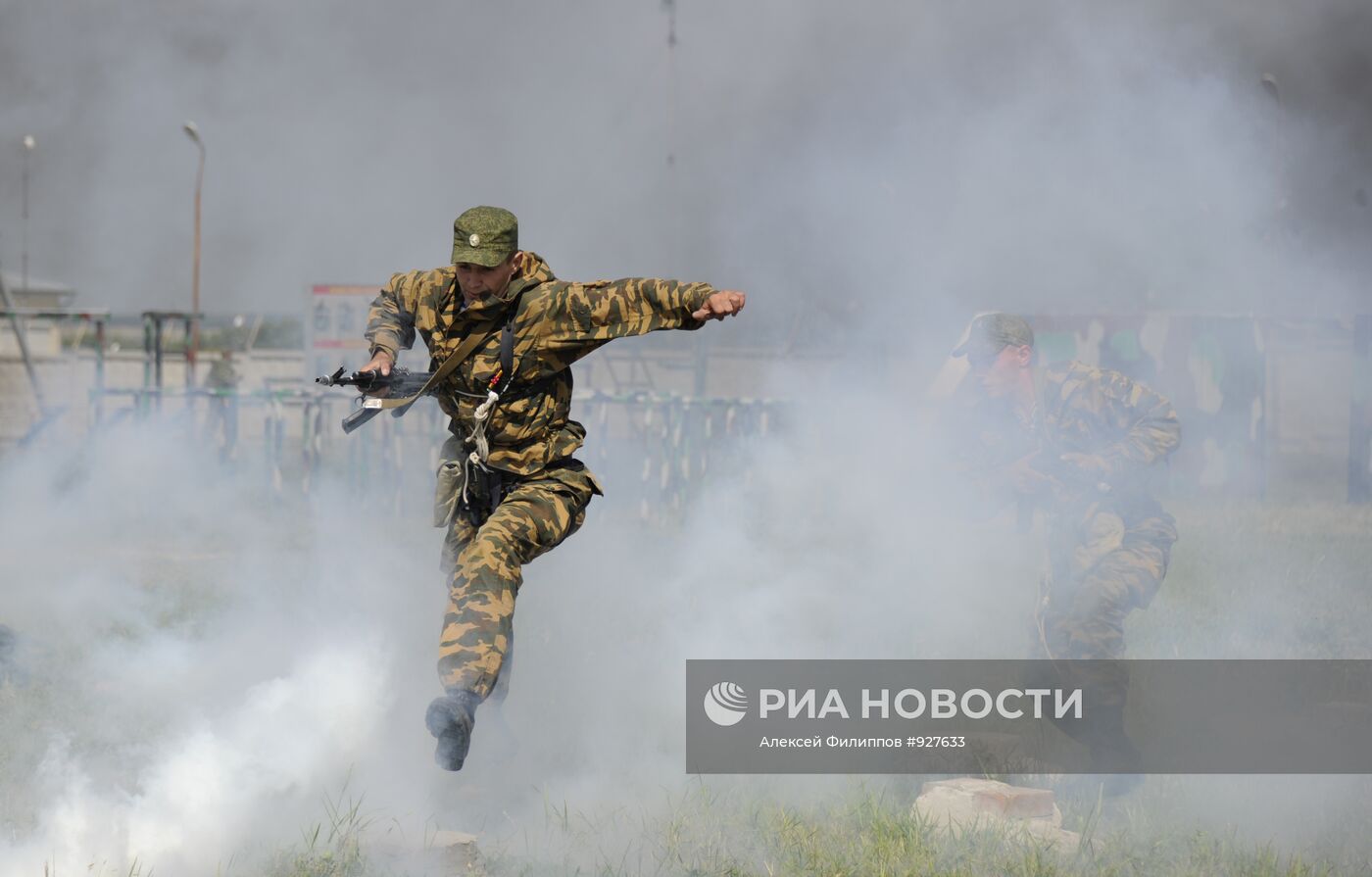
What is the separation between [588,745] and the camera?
16.9 feet

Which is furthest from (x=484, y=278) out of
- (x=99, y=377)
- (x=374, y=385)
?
(x=99, y=377)

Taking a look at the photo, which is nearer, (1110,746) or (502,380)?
(502,380)

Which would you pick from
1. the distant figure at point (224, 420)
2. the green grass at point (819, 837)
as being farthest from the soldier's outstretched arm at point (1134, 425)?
the distant figure at point (224, 420)

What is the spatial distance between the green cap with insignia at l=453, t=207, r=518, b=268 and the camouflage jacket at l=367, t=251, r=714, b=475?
0.57 ft

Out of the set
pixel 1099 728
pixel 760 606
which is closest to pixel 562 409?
pixel 1099 728

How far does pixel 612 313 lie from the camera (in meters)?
4.48

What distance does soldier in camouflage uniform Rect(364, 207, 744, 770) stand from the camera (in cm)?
425

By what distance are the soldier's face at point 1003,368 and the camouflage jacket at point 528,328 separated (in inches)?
49.3

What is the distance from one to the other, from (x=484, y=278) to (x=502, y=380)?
305mm

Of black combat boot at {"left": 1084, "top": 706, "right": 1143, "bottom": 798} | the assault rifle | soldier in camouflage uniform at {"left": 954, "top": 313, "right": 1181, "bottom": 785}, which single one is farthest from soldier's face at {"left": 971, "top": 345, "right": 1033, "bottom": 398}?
the assault rifle

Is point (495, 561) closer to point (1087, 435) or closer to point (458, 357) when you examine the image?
point (458, 357)

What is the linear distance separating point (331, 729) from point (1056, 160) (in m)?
Result: 7.43

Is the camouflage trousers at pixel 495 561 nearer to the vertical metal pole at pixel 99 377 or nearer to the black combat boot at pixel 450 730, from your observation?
the black combat boot at pixel 450 730

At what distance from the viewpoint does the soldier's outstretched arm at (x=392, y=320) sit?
14.9 ft
